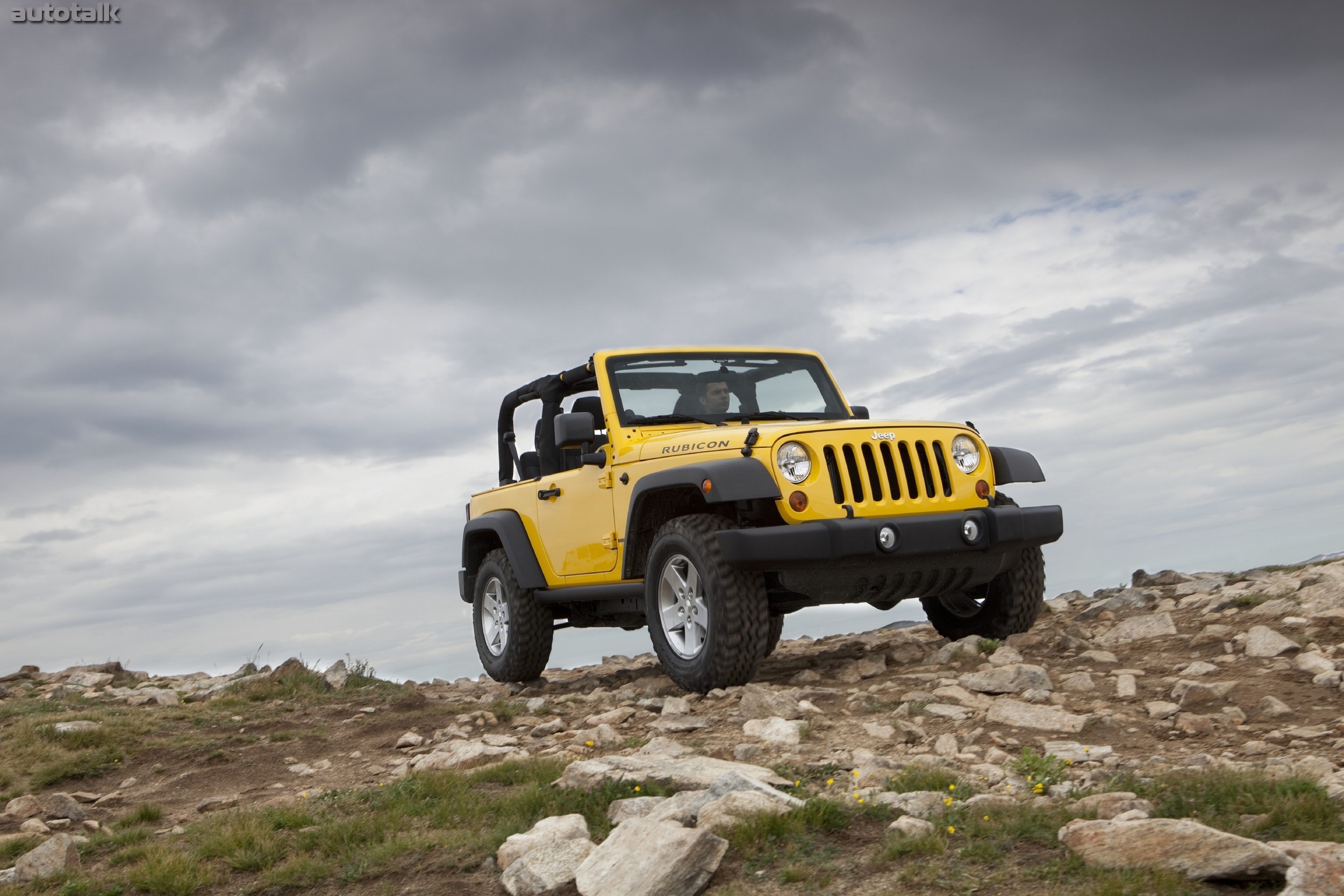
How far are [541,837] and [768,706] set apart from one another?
2.41 metres

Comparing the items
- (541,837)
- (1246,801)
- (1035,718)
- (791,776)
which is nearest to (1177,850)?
(1246,801)

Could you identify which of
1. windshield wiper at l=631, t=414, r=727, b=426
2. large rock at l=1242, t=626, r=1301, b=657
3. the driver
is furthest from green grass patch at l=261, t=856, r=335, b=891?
large rock at l=1242, t=626, r=1301, b=657

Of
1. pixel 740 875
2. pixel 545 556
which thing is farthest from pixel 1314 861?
pixel 545 556

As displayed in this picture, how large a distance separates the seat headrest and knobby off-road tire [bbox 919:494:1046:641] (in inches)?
112

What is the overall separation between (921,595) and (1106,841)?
3.87 metres

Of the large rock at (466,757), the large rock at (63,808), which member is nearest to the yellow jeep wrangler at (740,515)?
the large rock at (466,757)

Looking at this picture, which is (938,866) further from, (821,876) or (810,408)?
(810,408)

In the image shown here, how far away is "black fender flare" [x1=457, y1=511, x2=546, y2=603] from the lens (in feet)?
29.9

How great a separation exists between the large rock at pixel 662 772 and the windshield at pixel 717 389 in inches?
138

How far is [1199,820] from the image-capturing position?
3.81 m

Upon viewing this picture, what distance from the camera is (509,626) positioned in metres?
9.58

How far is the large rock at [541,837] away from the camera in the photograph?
13.4ft

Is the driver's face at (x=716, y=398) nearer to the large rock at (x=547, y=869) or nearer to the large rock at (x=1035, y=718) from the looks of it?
the large rock at (x=1035, y=718)

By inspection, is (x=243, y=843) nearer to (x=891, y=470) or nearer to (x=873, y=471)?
(x=873, y=471)
